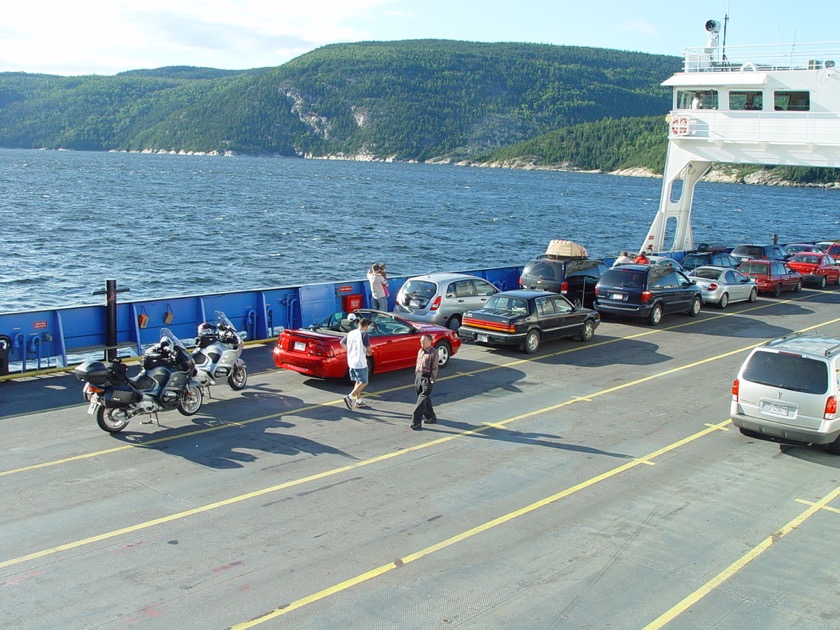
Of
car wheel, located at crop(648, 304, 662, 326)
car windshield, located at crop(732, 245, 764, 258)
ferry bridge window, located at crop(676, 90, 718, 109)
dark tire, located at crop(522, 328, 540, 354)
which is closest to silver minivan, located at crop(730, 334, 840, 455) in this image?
dark tire, located at crop(522, 328, 540, 354)

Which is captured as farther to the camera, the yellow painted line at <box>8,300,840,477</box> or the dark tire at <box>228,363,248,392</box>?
the dark tire at <box>228,363,248,392</box>

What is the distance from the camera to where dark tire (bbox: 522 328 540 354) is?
1929 cm

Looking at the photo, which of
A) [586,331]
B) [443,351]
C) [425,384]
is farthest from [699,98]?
[425,384]

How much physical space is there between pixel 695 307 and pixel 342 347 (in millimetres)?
13804

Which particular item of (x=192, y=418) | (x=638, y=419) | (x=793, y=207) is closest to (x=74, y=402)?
(x=192, y=418)

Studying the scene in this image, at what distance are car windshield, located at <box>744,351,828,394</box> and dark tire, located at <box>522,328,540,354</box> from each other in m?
6.91

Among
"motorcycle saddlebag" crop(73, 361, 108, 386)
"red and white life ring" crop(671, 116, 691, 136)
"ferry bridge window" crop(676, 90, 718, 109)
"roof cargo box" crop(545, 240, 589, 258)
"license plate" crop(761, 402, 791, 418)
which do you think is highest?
"ferry bridge window" crop(676, 90, 718, 109)

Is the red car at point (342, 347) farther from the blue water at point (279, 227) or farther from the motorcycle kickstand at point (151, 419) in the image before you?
the blue water at point (279, 227)

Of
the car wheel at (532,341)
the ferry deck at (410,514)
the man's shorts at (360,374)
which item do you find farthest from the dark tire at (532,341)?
the man's shorts at (360,374)

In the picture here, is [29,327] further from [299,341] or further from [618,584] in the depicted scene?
[618,584]

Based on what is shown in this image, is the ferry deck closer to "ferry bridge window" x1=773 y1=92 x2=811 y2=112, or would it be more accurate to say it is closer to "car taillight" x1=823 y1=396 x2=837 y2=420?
"car taillight" x1=823 y1=396 x2=837 y2=420

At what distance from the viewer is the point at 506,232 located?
79000mm

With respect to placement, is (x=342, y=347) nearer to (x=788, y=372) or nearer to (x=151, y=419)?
(x=151, y=419)

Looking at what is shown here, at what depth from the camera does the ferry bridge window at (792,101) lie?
101 feet
